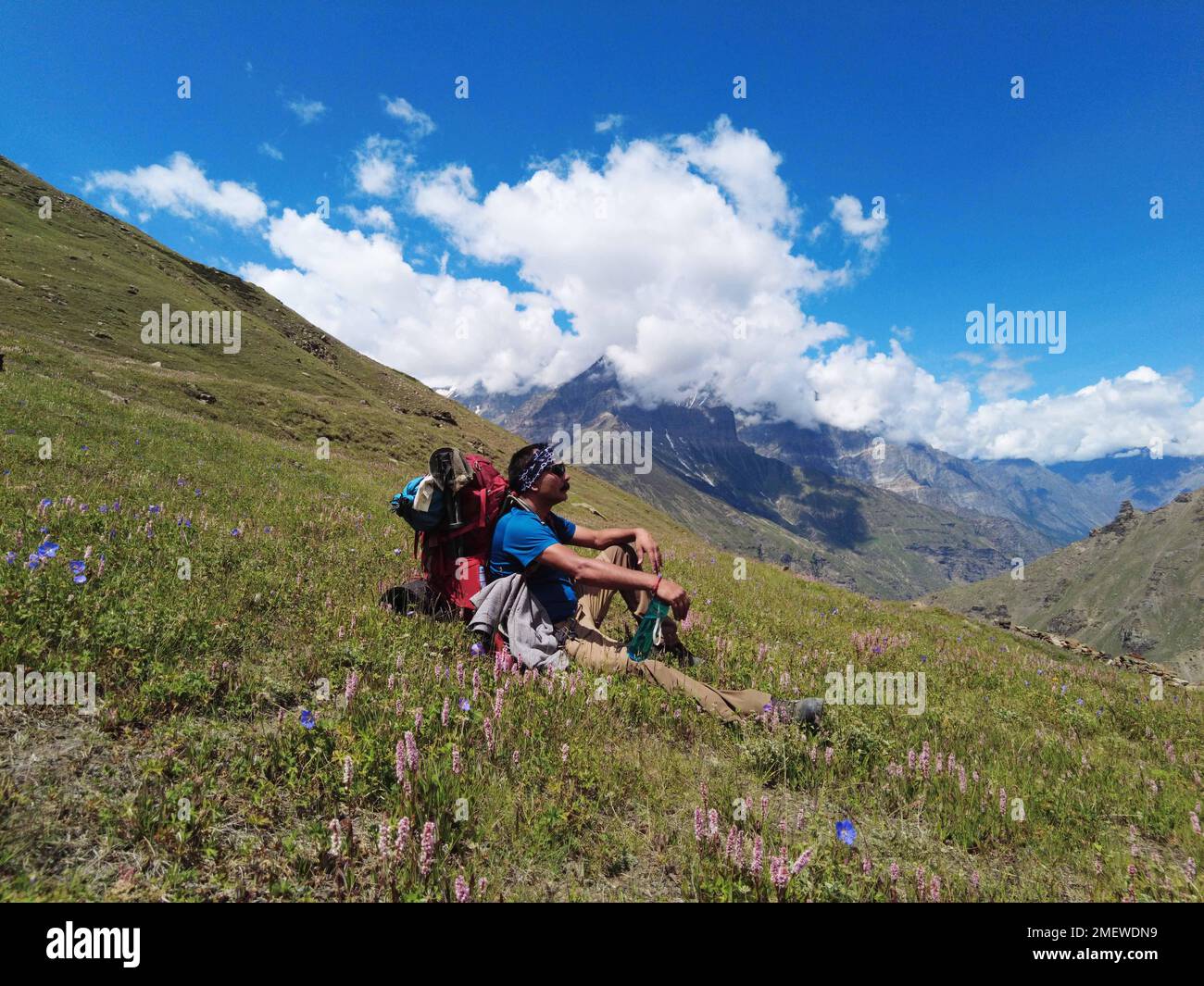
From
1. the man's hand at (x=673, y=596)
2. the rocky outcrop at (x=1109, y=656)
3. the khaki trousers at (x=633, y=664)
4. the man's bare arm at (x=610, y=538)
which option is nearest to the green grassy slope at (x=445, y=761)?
the khaki trousers at (x=633, y=664)

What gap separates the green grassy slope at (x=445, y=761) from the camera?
2.84m

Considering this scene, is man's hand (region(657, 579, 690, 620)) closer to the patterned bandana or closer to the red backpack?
the patterned bandana

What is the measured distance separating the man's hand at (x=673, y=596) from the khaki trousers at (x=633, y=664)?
771 millimetres

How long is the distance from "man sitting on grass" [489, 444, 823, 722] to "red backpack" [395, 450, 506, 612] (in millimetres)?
331

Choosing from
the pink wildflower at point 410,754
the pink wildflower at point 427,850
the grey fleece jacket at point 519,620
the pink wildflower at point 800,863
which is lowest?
the pink wildflower at point 800,863

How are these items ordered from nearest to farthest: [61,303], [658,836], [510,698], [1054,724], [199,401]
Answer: [658,836] < [510,698] < [1054,724] < [199,401] < [61,303]

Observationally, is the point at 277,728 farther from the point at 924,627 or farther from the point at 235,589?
the point at 924,627

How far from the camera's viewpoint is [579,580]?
584 cm

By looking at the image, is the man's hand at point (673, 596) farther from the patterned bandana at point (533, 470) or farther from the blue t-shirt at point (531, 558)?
the patterned bandana at point (533, 470)

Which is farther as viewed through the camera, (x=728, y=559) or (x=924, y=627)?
(x=728, y=559)

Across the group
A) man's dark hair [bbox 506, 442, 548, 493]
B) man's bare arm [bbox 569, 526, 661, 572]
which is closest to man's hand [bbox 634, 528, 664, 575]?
man's bare arm [bbox 569, 526, 661, 572]

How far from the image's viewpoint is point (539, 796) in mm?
3531
